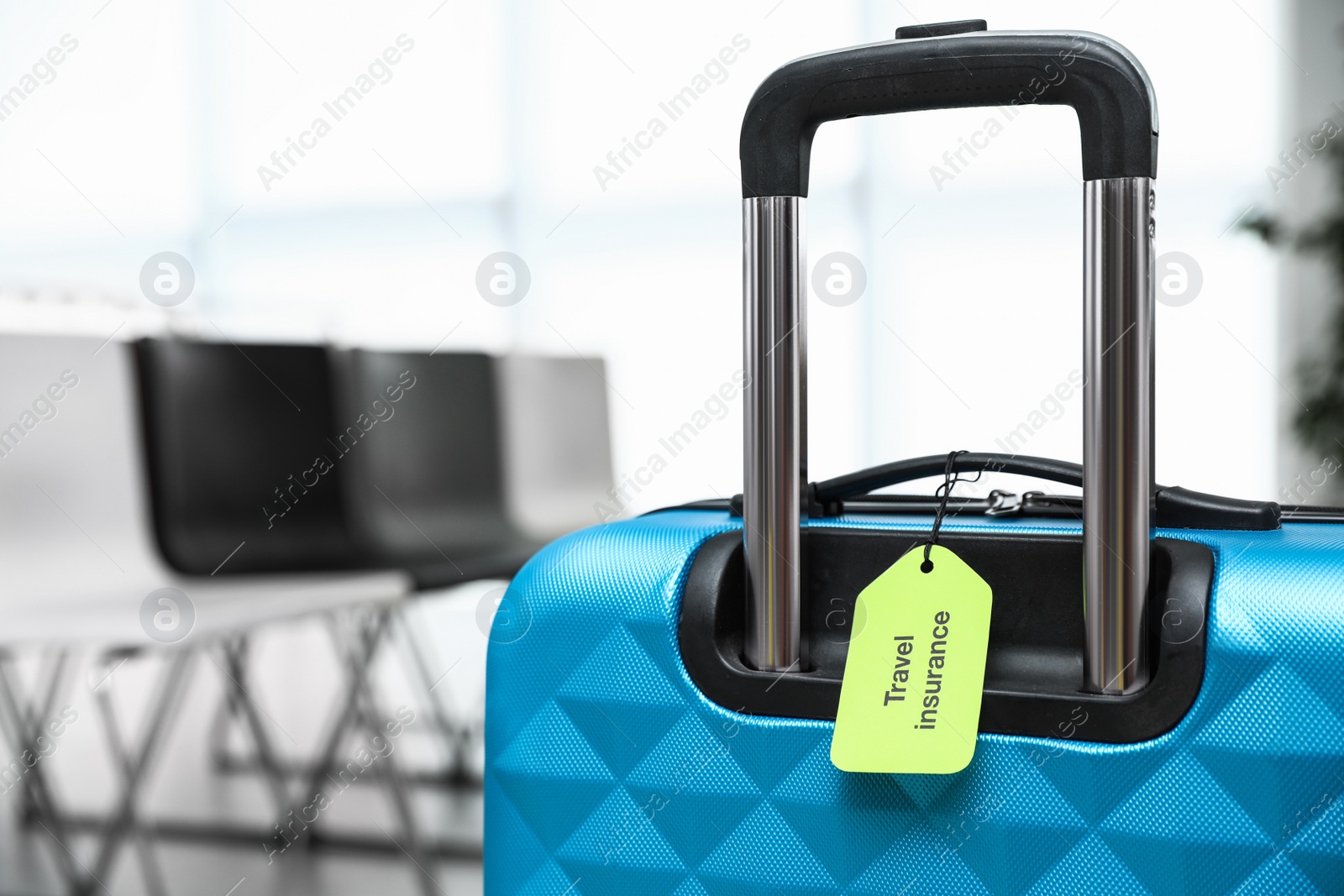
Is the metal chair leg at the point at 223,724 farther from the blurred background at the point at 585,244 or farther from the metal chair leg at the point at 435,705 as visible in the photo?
the metal chair leg at the point at 435,705

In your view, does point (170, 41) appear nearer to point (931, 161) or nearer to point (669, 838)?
point (931, 161)

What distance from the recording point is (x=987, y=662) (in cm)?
48

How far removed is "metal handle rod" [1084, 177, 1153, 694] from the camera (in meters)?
0.41

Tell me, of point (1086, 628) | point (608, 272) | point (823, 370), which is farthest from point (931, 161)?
point (1086, 628)

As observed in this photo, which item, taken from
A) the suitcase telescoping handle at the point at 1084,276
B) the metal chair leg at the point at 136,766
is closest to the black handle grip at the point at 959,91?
the suitcase telescoping handle at the point at 1084,276

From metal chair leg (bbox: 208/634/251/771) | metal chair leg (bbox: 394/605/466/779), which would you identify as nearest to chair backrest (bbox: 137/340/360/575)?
metal chair leg (bbox: 394/605/466/779)

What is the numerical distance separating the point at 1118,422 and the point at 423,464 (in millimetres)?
1379

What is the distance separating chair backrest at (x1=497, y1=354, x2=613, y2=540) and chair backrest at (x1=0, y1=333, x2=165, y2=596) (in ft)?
1.65

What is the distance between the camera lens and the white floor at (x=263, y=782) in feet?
5.04

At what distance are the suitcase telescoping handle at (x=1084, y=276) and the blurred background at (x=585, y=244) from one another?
825mm

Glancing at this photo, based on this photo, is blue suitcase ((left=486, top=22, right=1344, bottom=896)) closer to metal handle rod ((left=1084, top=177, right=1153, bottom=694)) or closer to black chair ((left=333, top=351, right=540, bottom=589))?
metal handle rod ((left=1084, top=177, right=1153, bottom=694))

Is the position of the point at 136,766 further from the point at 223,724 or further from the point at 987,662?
the point at 987,662

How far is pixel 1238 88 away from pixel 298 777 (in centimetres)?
164

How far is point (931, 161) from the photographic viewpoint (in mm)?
1333
